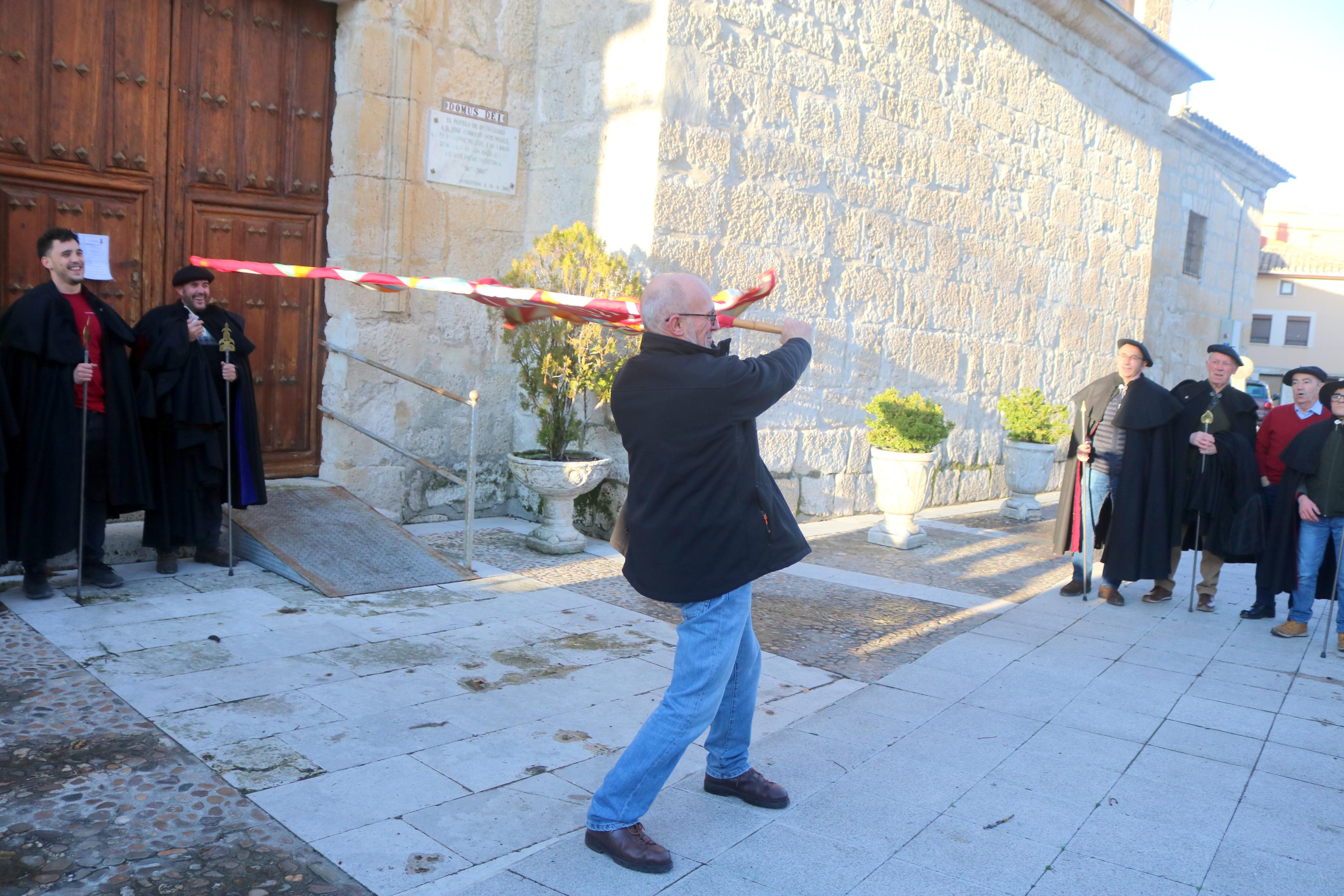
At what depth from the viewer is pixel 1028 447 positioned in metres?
9.05

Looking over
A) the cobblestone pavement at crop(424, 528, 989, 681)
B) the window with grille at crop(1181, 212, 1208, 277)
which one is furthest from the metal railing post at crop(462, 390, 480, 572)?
the window with grille at crop(1181, 212, 1208, 277)

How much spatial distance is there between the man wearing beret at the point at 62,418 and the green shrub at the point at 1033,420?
7088 millimetres

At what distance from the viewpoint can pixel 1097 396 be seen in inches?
258

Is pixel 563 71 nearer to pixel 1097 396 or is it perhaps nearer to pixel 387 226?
pixel 387 226

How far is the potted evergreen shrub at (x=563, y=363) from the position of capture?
651 cm

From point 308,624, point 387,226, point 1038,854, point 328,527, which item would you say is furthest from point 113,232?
point 1038,854

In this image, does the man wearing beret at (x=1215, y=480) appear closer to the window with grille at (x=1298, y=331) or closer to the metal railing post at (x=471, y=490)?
the metal railing post at (x=471, y=490)

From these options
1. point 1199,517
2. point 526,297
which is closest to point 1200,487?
point 1199,517

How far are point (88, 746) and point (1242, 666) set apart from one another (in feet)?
16.5

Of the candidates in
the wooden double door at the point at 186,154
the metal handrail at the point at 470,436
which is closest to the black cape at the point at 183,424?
the wooden double door at the point at 186,154

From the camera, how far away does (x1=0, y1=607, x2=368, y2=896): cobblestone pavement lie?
2.57 m

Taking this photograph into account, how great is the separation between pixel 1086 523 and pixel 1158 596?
661mm

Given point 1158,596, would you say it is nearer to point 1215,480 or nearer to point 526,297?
point 1215,480

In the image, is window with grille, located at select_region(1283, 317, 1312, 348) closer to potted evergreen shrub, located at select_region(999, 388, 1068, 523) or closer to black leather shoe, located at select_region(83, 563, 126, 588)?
potted evergreen shrub, located at select_region(999, 388, 1068, 523)
